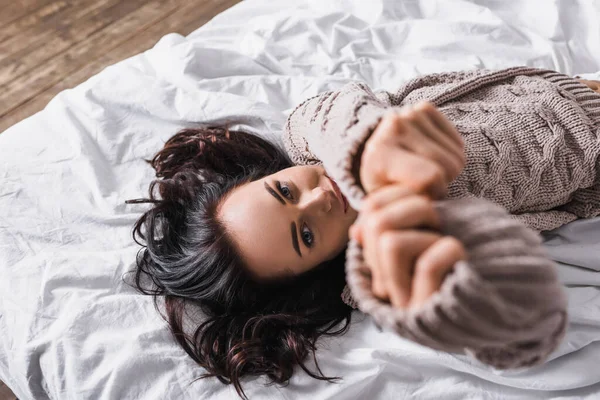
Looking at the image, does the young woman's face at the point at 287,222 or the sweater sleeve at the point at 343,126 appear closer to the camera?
the sweater sleeve at the point at 343,126

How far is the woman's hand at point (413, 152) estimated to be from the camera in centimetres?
49

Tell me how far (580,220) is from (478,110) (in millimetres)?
275

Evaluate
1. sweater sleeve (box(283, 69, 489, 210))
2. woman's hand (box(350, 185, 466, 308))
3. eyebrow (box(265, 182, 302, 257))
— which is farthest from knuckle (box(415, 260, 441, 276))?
eyebrow (box(265, 182, 302, 257))

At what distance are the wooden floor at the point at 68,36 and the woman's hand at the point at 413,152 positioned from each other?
1.37m

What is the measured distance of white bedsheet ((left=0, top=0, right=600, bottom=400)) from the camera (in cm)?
84

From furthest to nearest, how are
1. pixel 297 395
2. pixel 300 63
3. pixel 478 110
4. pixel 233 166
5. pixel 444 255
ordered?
pixel 300 63 < pixel 233 166 < pixel 478 110 < pixel 297 395 < pixel 444 255

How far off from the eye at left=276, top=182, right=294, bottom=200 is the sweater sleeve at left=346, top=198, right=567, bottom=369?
0.40m

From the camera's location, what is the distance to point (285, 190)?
916mm

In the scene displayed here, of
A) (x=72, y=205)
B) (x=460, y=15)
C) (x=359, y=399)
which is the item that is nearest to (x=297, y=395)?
(x=359, y=399)

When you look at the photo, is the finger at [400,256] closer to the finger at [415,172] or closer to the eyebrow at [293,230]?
the finger at [415,172]

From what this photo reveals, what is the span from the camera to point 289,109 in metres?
1.24

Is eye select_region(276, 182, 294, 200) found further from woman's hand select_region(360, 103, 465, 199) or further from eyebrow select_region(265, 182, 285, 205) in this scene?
woman's hand select_region(360, 103, 465, 199)

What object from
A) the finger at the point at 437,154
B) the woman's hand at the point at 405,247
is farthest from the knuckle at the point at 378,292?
the finger at the point at 437,154

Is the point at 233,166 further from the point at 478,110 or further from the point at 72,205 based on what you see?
the point at 478,110
